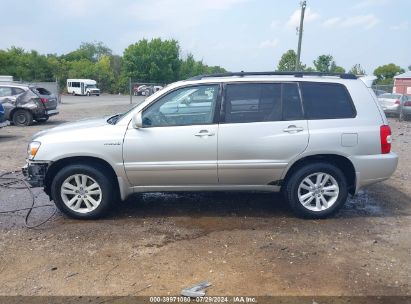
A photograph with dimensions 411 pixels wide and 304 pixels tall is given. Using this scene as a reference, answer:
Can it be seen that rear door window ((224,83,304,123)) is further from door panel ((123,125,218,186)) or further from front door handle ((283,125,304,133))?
door panel ((123,125,218,186))

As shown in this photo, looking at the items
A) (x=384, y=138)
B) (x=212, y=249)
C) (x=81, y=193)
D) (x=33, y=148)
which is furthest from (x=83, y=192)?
(x=384, y=138)

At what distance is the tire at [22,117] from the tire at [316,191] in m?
13.5

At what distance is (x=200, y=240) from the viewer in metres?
→ 4.74

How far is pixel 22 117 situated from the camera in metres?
16.3

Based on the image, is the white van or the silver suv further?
the white van

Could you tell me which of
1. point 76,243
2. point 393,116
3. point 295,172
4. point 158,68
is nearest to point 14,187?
point 76,243

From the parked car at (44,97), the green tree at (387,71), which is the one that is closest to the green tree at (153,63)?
the green tree at (387,71)

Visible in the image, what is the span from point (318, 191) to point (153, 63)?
54.7 m

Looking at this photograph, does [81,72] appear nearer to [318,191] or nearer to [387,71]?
[387,71]

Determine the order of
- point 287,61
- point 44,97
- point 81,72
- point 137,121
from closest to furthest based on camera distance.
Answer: point 137,121
point 44,97
point 287,61
point 81,72

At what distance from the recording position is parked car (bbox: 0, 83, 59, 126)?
16.1 meters

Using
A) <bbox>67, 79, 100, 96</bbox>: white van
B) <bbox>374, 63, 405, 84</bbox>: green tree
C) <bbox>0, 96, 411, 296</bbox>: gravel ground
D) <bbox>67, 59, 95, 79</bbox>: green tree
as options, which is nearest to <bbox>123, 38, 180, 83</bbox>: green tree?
<bbox>67, 79, 100, 96</bbox>: white van

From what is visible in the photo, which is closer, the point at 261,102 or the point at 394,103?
the point at 261,102

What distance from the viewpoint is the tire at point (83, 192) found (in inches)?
207
